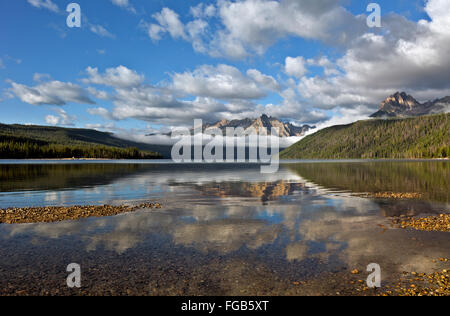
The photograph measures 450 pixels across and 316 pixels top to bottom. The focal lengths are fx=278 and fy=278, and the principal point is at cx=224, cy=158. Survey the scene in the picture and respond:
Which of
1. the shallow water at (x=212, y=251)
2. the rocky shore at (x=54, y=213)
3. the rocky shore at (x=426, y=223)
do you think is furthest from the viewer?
the rocky shore at (x=54, y=213)

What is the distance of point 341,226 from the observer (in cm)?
Result: 2580

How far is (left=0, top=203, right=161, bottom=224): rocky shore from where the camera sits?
27891 mm

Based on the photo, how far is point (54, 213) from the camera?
30406 mm

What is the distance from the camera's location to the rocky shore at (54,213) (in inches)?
1098

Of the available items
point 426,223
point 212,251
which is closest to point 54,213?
point 212,251

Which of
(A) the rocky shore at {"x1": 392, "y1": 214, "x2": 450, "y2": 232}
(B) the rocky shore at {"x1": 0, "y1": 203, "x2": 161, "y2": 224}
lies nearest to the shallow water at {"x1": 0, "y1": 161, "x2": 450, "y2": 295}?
(A) the rocky shore at {"x1": 392, "y1": 214, "x2": 450, "y2": 232}

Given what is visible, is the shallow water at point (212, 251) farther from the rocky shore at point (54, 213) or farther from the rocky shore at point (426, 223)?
the rocky shore at point (54, 213)

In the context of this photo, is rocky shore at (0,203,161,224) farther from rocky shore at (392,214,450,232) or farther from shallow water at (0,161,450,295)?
rocky shore at (392,214,450,232)

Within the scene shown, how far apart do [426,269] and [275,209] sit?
19.3 m

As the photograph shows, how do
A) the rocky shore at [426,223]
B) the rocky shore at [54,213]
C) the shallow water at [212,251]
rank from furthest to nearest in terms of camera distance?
the rocky shore at [54,213] → the rocky shore at [426,223] → the shallow water at [212,251]

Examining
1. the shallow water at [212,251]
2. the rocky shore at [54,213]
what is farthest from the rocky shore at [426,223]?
the rocky shore at [54,213]
